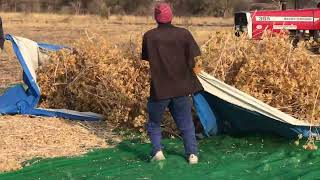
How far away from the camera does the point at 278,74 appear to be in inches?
277

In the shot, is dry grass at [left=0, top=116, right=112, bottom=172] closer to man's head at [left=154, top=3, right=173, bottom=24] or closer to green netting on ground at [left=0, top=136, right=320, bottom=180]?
green netting on ground at [left=0, top=136, right=320, bottom=180]

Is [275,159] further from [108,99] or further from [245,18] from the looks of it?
[245,18]

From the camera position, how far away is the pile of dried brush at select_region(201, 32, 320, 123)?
6.99 m

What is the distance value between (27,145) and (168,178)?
213cm

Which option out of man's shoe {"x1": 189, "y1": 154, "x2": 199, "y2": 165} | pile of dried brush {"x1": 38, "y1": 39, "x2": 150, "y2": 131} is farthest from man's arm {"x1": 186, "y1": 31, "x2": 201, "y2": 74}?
pile of dried brush {"x1": 38, "y1": 39, "x2": 150, "y2": 131}

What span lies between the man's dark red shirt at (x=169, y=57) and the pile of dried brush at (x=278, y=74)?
137 cm

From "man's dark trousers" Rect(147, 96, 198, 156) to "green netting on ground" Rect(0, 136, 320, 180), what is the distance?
0.18 meters

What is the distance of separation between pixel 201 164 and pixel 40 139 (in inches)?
85.1

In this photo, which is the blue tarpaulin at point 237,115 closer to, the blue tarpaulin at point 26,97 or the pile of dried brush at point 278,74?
the pile of dried brush at point 278,74

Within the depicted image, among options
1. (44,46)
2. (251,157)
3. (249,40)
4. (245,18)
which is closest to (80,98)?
(44,46)

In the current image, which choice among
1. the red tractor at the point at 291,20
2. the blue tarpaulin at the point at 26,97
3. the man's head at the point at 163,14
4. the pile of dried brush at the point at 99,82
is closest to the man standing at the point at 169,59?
the man's head at the point at 163,14

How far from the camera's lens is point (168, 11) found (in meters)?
5.88

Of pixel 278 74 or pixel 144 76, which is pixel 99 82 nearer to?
pixel 144 76

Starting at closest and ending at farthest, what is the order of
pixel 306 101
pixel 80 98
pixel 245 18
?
pixel 306 101 < pixel 80 98 < pixel 245 18
